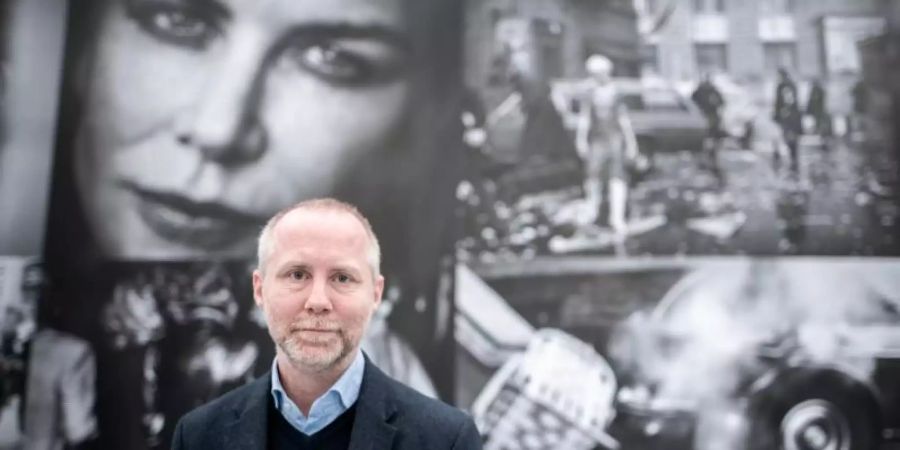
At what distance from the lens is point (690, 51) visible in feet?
8.31

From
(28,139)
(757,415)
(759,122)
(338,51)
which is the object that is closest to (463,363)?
(757,415)

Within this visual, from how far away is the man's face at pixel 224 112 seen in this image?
2.39m

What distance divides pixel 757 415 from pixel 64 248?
2.37 meters

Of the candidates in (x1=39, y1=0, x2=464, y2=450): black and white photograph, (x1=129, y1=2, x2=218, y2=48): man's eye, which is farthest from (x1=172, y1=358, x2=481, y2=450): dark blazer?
(x1=129, y1=2, x2=218, y2=48): man's eye

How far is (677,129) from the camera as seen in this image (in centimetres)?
249

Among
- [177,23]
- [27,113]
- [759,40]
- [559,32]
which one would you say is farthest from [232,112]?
[759,40]

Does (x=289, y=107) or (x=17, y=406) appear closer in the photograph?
(x=17, y=406)

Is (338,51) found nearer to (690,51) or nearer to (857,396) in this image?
(690,51)

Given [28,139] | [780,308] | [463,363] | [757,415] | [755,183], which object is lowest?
[757,415]

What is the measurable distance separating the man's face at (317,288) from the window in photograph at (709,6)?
2.07 meters

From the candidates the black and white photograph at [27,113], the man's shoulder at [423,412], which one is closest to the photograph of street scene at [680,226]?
the man's shoulder at [423,412]

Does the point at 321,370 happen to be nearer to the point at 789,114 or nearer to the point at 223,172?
the point at 223,172

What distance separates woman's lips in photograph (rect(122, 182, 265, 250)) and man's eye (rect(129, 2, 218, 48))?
0.55 meters

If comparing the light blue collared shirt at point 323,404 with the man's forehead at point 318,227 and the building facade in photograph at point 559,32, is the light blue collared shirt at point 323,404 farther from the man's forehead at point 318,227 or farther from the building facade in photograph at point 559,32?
the building facade in photograph at point 559,32
